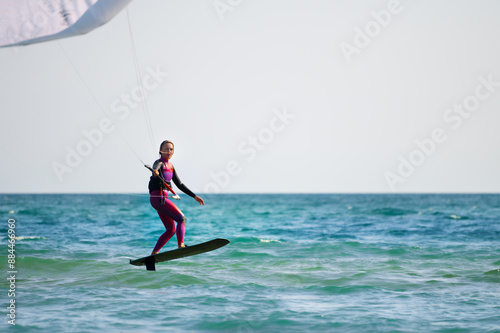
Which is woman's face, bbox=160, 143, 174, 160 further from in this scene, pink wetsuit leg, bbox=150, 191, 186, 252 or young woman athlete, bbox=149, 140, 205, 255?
pink wetsuit leg, bbox=150, 191, 186, 252

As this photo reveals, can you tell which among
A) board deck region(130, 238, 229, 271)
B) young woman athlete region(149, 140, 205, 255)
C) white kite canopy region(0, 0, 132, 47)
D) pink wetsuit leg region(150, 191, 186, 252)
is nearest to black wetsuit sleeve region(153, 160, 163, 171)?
young woman athlete region(149, 140, 205, 255)

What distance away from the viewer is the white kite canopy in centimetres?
799

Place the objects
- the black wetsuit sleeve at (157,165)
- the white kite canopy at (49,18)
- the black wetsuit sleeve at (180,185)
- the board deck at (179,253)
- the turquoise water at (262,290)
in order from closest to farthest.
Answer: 1. the white kite canopy at (49,18)
2. the turquoise water at (262,290)
3. the black wetsuit sleeve at (157,165)
4. the black wetsuit sleeve at (180,185)
5. the board deck at (179,253)

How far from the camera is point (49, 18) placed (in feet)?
27.7

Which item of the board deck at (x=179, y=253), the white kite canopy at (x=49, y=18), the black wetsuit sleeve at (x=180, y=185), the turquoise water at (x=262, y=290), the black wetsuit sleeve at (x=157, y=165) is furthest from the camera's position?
the board deck at (x=179, y=253)

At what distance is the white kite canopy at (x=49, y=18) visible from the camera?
799cm

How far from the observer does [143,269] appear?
1424 cm

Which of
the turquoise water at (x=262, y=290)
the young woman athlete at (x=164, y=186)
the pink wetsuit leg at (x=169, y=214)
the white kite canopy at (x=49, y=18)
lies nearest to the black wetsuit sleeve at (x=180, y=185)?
the young woman athlete at (x=164, y=186)

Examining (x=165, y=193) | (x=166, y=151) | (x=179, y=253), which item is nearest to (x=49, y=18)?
A: (x=166, y=151)

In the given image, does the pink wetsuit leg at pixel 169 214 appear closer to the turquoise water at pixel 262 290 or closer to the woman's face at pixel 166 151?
the woman's face at pixel 166 151

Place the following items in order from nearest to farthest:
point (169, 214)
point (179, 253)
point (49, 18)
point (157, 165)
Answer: point (49, 18) → point (157, 165) → point (169, 214) → point (179, 253)

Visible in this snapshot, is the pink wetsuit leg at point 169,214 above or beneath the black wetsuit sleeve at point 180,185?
beneath

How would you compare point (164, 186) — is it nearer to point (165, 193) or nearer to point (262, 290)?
point (165, 193)

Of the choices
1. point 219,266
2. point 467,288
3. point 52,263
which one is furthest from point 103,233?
point 467,288
